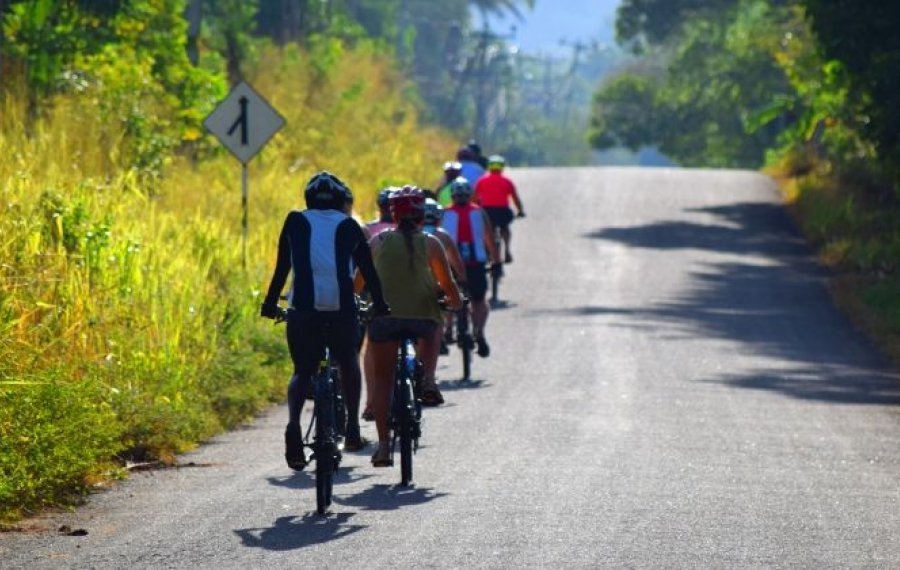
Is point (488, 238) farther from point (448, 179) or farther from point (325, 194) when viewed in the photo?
point (325, 194)

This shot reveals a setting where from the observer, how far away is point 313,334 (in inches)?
497

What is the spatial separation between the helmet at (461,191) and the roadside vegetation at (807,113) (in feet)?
19.5

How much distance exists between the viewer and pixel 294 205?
33500 millimetres

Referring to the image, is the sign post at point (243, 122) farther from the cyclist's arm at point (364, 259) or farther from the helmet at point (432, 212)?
the cyclist's arm at point (364, 259)

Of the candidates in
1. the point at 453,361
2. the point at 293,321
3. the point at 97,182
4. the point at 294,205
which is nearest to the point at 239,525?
the point at 293,321

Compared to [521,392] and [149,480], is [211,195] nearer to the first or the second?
[521,392]

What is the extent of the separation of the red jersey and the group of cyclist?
10.7 meters

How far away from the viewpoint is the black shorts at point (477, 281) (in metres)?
21.4

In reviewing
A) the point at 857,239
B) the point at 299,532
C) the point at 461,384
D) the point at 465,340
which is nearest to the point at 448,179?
the point at 465,340

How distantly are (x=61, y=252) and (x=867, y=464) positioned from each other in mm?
7057

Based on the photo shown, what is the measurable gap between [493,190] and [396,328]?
14491 mm

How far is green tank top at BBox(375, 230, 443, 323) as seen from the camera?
552 inches

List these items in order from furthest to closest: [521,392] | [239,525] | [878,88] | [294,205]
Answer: [294,205] < [878,88] < [521,392] < [239,525]

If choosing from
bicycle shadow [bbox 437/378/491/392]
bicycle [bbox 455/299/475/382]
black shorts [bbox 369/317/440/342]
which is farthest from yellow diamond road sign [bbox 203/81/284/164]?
black shorts [bbox 369/317/440/342]
